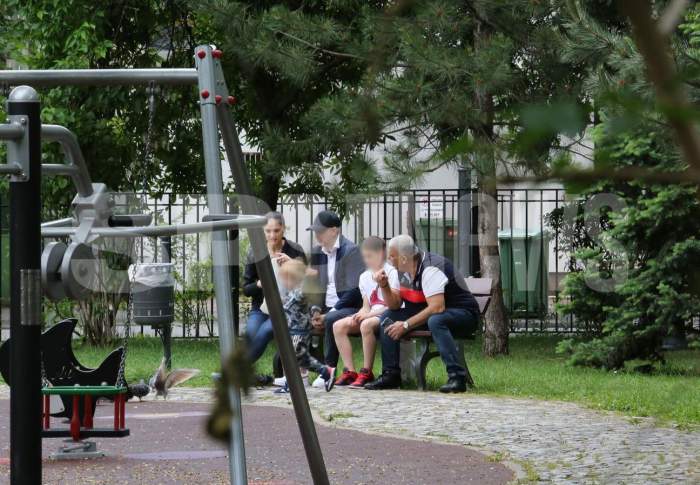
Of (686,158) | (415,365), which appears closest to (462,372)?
(415,365)

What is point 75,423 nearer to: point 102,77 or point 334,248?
point 102,77

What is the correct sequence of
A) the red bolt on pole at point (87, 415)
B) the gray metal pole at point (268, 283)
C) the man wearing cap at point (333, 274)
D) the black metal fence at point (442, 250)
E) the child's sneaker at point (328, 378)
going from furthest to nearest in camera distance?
the black metal fence at point (442, 250)
the man wearing cap at point (333, 274)
the child's sneaker at point (328, 378)
the red bolt on pole at point (87, 415)
the gray metal pole at point (268, 283)

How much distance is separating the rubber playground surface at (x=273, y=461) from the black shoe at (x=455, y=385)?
2069mm

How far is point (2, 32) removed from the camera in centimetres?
1430

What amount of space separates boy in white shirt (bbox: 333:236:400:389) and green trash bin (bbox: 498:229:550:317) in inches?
237

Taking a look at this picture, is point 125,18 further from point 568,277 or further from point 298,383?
point 298,383

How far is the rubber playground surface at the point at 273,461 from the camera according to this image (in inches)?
241

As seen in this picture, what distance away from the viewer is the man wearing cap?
411 inches

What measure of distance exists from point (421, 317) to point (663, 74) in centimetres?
957

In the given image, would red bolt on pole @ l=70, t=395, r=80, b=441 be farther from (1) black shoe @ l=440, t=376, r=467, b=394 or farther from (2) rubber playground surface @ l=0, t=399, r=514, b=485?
(1) black shoe @ l=440, t=376, r=467, b=394

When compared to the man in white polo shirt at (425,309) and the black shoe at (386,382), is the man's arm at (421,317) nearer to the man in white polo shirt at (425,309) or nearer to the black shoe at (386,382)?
the man in white polo shirt at (425,309)

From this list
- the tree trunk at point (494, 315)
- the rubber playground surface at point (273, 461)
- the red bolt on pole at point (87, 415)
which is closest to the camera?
the rubber playground surface at point (273, 461)

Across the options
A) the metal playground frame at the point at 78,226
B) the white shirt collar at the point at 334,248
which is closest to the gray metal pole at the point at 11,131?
the metal playground frame at the point at 78,226

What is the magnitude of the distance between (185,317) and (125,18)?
4.04 m
